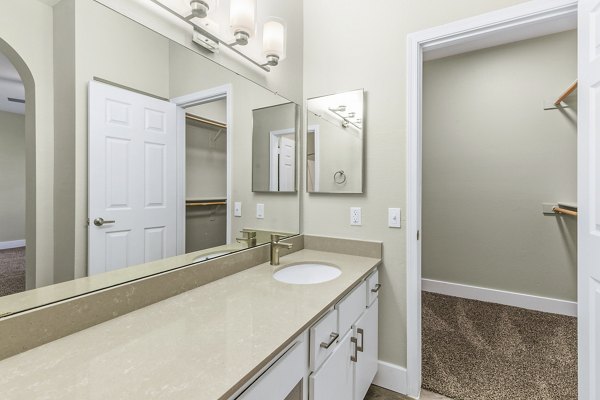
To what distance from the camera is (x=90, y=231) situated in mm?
911

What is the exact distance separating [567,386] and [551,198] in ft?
5.43

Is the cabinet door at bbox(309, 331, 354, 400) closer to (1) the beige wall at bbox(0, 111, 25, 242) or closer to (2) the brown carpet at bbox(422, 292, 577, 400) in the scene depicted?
(2) the brown carpet at bbox(422, 292, 577, 400)

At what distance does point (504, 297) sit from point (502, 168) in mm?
1283

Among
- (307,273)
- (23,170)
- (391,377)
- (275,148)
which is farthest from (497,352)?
(23,170)

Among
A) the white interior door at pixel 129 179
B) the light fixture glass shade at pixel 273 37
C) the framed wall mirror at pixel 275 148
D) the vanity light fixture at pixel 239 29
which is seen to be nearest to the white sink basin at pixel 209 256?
the white interior door at pixel 129 179

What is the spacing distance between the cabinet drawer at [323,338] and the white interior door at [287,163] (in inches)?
38.4

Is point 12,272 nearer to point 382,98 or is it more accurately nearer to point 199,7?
point 199,7

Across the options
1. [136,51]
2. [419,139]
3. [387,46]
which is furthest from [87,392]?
[387,46]

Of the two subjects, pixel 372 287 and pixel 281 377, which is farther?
pixel 372 287

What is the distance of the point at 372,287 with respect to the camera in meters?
1.58

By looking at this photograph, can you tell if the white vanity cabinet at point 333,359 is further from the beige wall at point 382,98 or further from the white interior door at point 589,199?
the white interior door at point 589,199

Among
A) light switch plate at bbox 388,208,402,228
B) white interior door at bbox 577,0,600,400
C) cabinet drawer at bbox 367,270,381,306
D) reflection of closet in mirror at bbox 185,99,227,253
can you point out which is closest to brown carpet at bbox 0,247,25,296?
reflection of closet in mirror at bbox 185,99,227,253

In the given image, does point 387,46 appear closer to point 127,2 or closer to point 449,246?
point 127,2

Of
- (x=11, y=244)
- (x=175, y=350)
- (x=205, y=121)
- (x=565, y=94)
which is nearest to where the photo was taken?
(x=175, y=350)
